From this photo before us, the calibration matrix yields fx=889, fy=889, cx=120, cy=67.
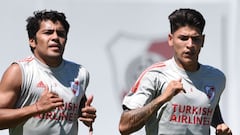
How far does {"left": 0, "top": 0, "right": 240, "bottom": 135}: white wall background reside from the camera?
20.8 ft

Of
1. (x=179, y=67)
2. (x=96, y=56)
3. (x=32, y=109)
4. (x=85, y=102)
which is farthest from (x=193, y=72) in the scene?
(x=96, y=56)

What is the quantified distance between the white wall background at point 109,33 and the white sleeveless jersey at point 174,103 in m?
1.88

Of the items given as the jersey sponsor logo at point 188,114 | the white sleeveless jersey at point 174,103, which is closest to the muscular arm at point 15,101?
the white sleeveless jersey at point 174,103

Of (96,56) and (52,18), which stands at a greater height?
(52,18)

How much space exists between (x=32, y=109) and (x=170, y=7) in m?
2.51

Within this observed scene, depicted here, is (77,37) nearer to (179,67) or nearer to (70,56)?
(70,56)

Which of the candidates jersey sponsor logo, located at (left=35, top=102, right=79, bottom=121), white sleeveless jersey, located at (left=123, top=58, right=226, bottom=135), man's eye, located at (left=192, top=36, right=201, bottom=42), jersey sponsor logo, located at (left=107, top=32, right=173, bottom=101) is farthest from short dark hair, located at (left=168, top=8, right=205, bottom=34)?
jersey sponsor logo, located at (left=107, top=32, right=173, bottom=101)

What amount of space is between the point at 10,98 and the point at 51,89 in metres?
0.22

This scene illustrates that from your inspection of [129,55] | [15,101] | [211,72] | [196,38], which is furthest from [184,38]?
[129,55]

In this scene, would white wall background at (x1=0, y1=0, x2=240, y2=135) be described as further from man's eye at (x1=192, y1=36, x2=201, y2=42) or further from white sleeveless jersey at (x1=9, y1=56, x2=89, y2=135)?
man's eye at (x1=192, y1=36, x2=201, y2=42)

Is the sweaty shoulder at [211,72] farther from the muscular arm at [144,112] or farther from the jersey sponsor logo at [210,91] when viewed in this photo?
the muscular arm at [144,112]

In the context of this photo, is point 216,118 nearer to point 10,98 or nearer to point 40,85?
point 40,85

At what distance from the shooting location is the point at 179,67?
14.7ft

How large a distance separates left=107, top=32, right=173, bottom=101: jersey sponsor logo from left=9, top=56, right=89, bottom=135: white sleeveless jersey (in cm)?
187
